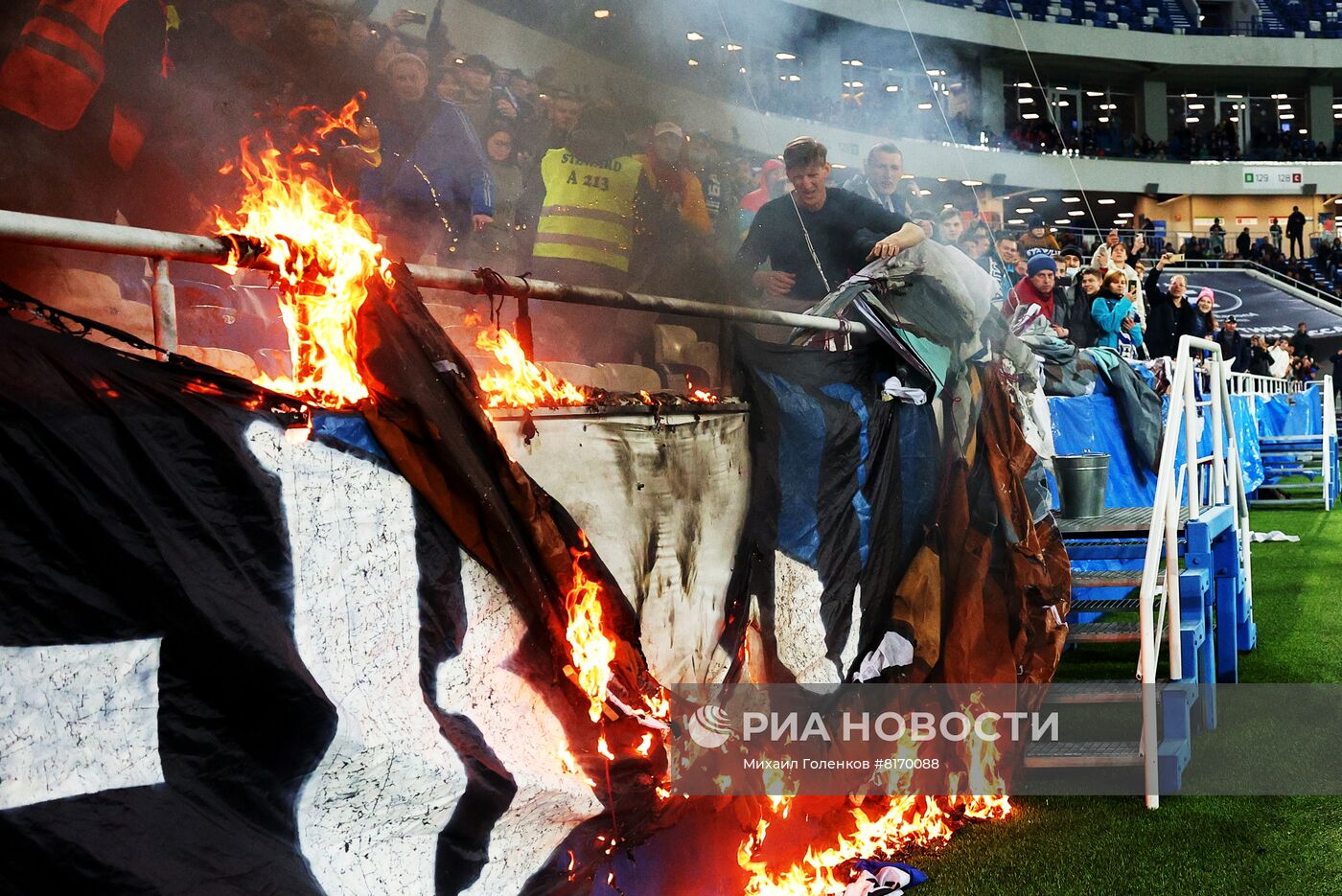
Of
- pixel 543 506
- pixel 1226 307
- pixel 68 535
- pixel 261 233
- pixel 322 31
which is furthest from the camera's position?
pixel 1226 307

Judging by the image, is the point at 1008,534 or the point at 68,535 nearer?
the point at 68,535

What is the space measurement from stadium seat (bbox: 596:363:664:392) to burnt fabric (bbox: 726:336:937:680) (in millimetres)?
361

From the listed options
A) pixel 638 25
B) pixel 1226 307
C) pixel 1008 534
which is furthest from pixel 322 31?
pixel 1226 307

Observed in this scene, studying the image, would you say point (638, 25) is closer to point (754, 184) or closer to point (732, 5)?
point (732, 5)

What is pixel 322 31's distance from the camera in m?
4.04

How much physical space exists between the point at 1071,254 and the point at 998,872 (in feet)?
32.2

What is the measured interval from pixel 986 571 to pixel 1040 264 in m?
5.68

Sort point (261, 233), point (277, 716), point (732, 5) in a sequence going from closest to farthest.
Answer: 1. point (277, 716)
2. point (261, 233)
3. point (732, 5)

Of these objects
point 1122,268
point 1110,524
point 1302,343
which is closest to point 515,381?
point 1110,524

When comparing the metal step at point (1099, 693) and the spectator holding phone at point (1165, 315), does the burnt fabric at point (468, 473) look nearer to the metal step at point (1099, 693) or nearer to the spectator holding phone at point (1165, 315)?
the metal step at point (1099, 693)

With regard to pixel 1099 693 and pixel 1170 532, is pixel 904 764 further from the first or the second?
pixel 1170 532

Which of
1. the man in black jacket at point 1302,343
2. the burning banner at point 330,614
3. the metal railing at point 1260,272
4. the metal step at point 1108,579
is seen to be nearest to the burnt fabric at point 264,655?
the burning banner at point 330,614

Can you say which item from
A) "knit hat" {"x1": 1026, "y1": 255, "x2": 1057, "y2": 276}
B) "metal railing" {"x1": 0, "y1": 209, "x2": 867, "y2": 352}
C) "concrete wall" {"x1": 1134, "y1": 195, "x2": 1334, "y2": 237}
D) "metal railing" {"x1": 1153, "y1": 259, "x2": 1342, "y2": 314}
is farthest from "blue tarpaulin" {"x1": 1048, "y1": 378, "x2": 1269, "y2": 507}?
"concrete wall" {"x1": 1134, "y1": 195, "x2": 1334, "y2": 237}

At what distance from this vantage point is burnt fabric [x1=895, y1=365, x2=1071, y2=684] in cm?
383
